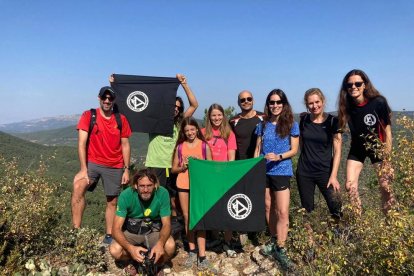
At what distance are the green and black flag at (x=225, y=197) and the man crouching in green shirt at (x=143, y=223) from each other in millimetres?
568

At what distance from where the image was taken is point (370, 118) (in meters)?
5.32

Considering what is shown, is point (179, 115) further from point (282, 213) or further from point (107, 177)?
point (282, 213)

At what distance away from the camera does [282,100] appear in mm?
5719

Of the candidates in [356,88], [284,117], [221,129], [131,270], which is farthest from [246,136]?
[131,270]

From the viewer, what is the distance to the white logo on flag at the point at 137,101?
290 inches

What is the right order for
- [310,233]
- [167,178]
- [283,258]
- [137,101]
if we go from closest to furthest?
1. [310,233]
2. [283,258]
3. [167,178]
4. [137,101]

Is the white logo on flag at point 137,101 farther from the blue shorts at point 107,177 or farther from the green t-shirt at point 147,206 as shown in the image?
the green t-shirt at point 147,206

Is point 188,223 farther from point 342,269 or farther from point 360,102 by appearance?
point 360,102

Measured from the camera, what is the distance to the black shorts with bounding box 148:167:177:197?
657cm

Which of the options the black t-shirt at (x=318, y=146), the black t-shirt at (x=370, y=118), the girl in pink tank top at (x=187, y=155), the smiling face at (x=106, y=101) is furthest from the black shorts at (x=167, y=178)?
the black t-shirt at (x=370, y=118)

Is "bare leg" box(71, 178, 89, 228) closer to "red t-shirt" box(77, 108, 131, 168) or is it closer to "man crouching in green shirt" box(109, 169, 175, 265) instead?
"red t-shirt" box(77, 108, 131, 168)

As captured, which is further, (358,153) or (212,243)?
(212,243)

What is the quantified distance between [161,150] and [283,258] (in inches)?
115

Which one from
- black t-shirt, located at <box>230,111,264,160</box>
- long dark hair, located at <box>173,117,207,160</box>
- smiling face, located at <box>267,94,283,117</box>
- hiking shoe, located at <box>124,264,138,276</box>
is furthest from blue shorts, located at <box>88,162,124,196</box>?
smiling face, located at <box>267,94,283,117</box>
